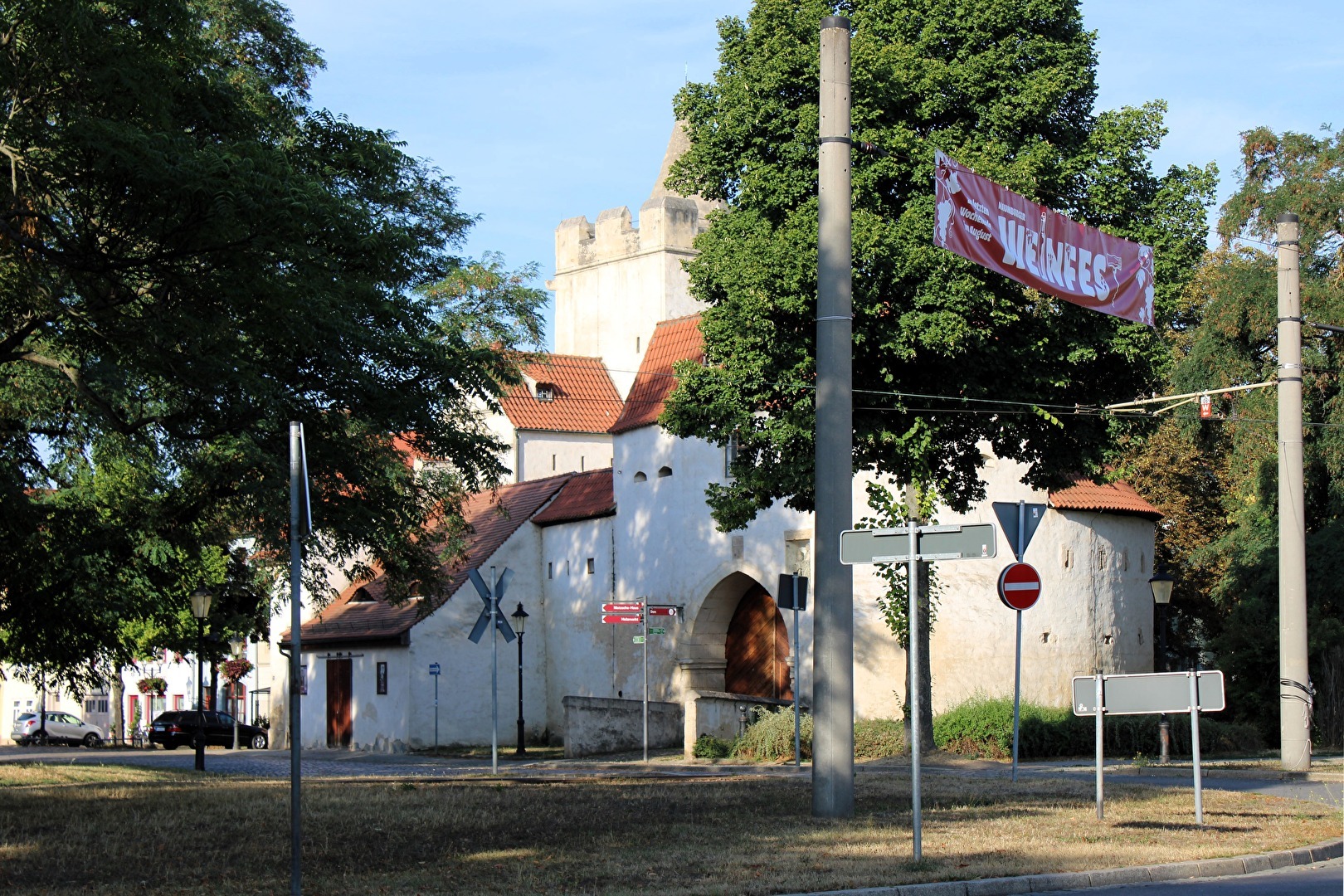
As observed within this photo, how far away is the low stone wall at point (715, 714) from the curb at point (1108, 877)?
18451 mm

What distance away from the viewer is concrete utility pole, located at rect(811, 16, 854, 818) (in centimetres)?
1367

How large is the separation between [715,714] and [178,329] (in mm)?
17389

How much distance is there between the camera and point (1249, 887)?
10.5 meters

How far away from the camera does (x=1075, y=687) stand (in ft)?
44.8

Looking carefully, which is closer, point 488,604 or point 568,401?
point 488,604

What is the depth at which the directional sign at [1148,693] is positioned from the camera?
43.1ft

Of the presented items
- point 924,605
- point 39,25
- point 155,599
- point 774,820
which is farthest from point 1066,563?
point 39,25

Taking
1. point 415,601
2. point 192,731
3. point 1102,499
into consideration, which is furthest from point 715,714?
point 192,731

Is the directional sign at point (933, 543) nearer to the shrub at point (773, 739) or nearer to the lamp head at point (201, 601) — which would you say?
the shrub at point (773, 739)

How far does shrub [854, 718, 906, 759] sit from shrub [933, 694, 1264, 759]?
828 millimetres

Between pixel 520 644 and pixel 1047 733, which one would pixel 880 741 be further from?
pixel 520 644

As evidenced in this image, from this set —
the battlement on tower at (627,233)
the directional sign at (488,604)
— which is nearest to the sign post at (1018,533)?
the directional sign at (488,604)

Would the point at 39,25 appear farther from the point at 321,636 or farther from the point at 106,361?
the point at 321,636

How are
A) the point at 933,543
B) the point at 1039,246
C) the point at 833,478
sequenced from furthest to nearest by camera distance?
the point at 1039,246 < the point at 833,478 < the point at 933,543
